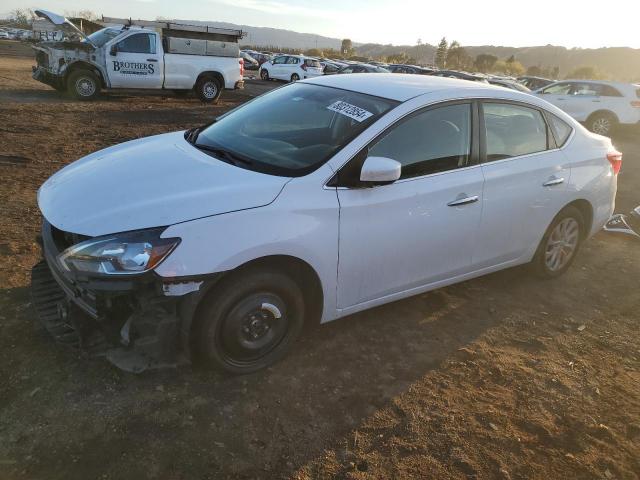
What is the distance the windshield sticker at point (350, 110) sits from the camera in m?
3.23

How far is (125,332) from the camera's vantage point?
2529mm

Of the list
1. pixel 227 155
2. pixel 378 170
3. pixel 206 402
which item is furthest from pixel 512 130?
pixel 206 402

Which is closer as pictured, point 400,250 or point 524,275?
point 400,250

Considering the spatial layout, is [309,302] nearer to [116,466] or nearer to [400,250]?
[400,250]

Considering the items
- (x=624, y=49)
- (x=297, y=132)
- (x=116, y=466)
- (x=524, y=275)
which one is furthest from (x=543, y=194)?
(x=624, y=49)

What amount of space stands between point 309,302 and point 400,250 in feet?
2.21

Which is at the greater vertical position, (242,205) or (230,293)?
(242,205)

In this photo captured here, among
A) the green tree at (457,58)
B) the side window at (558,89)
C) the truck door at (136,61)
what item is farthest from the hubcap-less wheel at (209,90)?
the green tree at (457,58)

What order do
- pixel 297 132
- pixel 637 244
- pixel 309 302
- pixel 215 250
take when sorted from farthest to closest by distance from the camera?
1. pixel 637 244
2. pixel 297 132
3. pixel 309 302
4. pixel 215 250

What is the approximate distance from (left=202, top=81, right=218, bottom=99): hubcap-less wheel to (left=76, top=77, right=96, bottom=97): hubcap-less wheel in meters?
3.09

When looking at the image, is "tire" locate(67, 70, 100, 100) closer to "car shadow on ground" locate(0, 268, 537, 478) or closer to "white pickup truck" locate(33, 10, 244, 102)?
"white pickup truck" locate(33, 10, 244, 102)

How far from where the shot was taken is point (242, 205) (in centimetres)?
266

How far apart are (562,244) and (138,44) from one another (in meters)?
12.7

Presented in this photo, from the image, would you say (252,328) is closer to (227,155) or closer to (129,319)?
(129,319)
